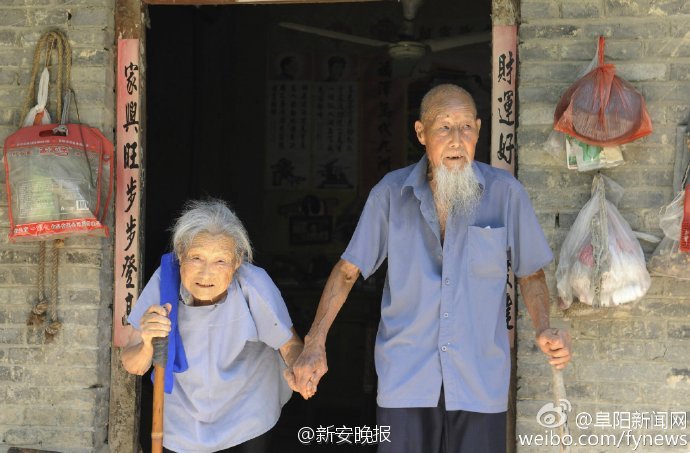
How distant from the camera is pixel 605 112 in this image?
3766 mm

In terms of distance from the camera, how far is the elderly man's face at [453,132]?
135 inches

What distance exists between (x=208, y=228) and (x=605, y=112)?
1.76 meters

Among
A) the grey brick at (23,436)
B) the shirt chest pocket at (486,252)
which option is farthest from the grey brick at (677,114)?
the grey brick at (23,436)

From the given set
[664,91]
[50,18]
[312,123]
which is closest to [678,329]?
[664,91]

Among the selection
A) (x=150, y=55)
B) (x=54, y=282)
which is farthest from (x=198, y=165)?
(x=54, y=282)

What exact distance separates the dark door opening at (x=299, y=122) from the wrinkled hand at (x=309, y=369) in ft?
12.1

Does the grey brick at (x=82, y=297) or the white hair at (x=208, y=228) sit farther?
the grey brick at (x=82, y=297)

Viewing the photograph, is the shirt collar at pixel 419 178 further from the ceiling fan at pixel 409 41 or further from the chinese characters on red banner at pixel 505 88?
the ceiling fan at pixel 409 41

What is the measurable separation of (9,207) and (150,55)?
3171mm

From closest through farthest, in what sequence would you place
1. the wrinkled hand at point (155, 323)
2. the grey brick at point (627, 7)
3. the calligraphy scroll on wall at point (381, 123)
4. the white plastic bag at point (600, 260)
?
Answer: the wrinkled hand at point (155, 323) < the white plastic bag at point (600, 260) < the grey brick at point (627, 7) < the calligraphy scroll on wall at point (381, 123)

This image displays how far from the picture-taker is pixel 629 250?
3.79 meters

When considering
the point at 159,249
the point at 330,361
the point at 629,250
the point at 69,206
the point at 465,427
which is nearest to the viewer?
the point at 465,427

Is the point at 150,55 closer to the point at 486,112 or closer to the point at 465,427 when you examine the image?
the point at 486,112

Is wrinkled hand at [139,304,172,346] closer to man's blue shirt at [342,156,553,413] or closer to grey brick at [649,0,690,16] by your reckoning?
man's blue shirt at [342,156,553,413]
